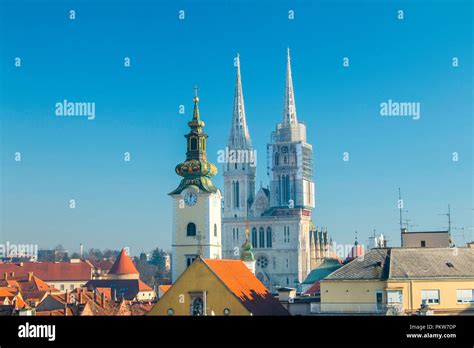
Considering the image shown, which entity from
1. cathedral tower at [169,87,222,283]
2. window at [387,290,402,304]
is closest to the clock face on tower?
cathedral tower at [169,87,222,283]

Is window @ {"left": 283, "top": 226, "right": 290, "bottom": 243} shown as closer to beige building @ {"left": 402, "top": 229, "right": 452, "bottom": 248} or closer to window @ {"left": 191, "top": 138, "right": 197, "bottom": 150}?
window @ {"left": 191, "top": 138, "right": 197, "bottom": 150}

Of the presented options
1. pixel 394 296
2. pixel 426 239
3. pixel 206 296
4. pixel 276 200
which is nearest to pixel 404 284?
pixel 394 296

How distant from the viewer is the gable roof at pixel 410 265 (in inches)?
1270

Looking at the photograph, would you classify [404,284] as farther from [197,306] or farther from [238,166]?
[238,166]

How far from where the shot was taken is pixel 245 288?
3681 cm

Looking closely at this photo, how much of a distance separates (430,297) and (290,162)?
324ft

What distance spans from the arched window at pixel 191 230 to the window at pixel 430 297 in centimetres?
2997

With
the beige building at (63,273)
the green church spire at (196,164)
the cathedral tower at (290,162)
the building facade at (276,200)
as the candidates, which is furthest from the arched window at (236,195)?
the green church spire at (196,164)

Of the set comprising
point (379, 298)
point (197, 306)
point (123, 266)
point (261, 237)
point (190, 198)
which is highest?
point (261, 237)

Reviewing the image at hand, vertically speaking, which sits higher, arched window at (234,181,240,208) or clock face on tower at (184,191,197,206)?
arched window at (234,181,240,208)

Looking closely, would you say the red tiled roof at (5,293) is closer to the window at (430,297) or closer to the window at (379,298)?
the window at (379,298)

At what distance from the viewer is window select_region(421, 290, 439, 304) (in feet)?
104

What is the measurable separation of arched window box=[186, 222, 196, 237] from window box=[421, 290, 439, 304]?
30.0 meters
